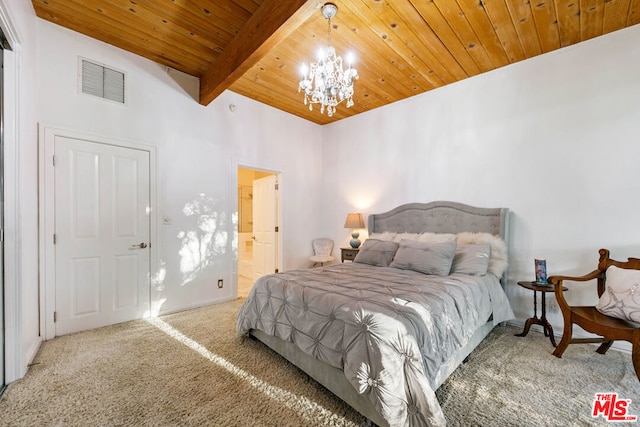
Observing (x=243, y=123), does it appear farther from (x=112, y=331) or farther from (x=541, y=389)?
(x=541, y=389)

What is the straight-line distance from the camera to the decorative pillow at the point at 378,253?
10.6ft

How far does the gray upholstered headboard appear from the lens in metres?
3.13

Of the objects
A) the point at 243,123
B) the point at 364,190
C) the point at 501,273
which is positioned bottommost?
the point at 501,273

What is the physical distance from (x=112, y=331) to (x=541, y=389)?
370 centimetres

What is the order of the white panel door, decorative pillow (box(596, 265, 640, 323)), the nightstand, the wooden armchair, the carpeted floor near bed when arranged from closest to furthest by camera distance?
the carpeted floor near bed → the wooden armchair → decorative pillow (box(596, 265, 640, 323)) → the white panel door → the nightstand

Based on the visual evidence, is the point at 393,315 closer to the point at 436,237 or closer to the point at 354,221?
the point at 436,237

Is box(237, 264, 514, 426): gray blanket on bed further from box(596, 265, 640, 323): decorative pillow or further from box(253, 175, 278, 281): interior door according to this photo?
box(253, 175, 278, 281): interior door

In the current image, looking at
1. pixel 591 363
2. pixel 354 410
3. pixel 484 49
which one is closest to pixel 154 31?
pixel 484 49

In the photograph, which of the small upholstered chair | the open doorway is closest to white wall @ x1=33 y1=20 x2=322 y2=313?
the open doorway

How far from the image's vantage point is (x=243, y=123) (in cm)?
→ 408

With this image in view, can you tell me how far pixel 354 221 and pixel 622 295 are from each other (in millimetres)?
2898

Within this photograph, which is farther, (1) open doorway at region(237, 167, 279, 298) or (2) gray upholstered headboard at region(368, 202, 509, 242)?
(1) open doorway at region(237, 167, 279, 298)

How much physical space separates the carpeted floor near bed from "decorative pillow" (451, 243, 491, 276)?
0.67 meters

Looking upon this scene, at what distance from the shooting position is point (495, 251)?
2939mm
